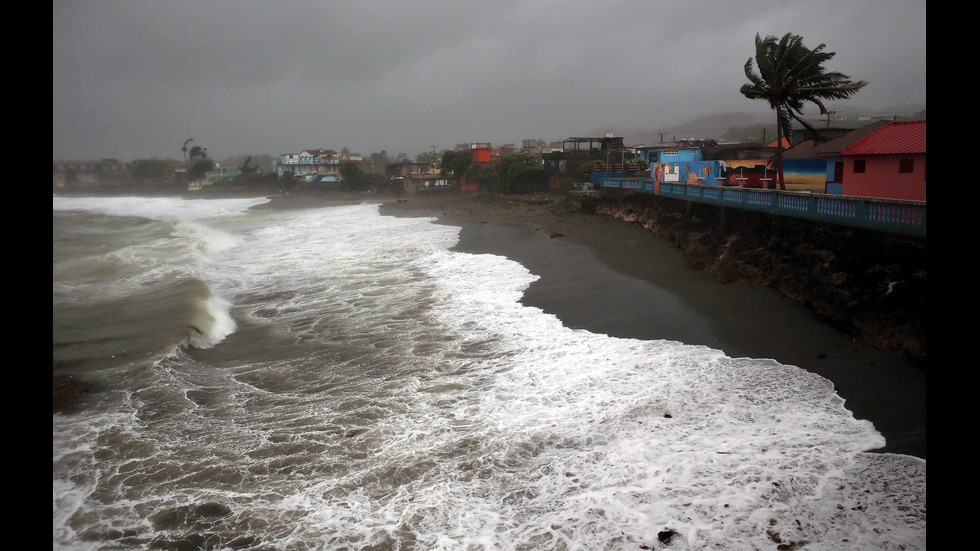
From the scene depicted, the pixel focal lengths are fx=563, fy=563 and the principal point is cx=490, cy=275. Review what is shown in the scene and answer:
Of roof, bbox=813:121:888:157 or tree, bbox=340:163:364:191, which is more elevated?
tree, bbox=340:163:364:191

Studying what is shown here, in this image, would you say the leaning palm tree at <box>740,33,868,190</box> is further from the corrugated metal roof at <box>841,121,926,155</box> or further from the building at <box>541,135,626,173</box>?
the building at <box>541,135,626,173</box>

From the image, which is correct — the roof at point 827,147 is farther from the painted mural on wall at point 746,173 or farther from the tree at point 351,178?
the tree at point 351,178

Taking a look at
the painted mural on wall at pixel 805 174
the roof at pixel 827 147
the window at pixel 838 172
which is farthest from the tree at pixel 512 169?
the window at pixel 838 172

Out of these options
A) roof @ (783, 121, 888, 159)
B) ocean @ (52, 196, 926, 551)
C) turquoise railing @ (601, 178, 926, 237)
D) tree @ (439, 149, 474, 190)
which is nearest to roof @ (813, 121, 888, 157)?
roof @ (783, 121, 888, 159)

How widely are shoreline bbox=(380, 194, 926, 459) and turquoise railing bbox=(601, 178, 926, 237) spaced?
2.17 meters

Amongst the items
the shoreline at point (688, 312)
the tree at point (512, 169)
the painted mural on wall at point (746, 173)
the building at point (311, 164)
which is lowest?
the shoreline at point (688, 312)

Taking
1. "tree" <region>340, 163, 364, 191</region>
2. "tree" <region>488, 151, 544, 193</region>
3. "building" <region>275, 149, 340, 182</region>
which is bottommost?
"tree" <region>488, 151, 544, 193</region>

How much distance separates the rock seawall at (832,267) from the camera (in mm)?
10039

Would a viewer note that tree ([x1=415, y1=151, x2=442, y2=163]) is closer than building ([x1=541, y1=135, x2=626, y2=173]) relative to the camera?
No

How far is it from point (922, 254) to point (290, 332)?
13.0 meters

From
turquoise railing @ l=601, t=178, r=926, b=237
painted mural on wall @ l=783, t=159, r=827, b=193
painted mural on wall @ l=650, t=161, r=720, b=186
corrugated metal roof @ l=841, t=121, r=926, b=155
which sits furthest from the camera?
painted mural on wall @ l=650, t=161, r=720, b=186

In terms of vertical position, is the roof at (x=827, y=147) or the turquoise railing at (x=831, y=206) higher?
the roof at (x=827, y=147)

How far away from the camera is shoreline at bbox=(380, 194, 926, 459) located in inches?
327

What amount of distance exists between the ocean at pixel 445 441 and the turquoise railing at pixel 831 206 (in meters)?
4.06
